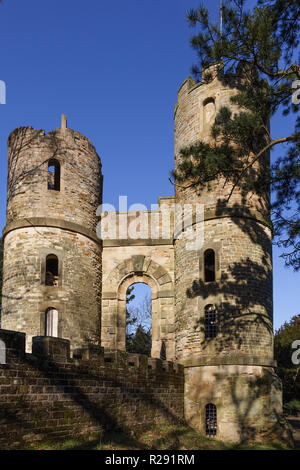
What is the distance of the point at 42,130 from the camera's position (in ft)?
55.4

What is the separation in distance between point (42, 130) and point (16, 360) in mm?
10838

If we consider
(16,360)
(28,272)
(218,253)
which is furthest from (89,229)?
(16,360)

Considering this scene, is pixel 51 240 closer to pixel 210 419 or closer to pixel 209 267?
pixel 209 267

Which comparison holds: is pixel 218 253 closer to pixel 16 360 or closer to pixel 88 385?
pixel 88 385

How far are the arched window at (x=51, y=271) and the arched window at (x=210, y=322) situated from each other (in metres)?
5.45

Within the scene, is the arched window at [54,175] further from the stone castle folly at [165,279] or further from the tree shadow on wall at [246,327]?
the tree shadow on wall at [246,327]

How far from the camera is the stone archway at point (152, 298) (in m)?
17.0

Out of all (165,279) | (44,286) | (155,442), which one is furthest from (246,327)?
(44,286)

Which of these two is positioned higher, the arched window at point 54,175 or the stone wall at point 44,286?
the arched window at point 54,175

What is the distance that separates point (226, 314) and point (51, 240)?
623 centimetres

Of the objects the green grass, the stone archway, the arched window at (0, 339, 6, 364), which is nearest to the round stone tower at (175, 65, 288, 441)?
the green grass

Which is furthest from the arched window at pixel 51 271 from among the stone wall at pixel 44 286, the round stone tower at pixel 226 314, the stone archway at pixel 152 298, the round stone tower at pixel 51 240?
the round stone tower at pixel 226 314

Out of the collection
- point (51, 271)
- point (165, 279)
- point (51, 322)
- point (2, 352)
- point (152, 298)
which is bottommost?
point (2, 352)

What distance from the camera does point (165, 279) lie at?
17609mm
